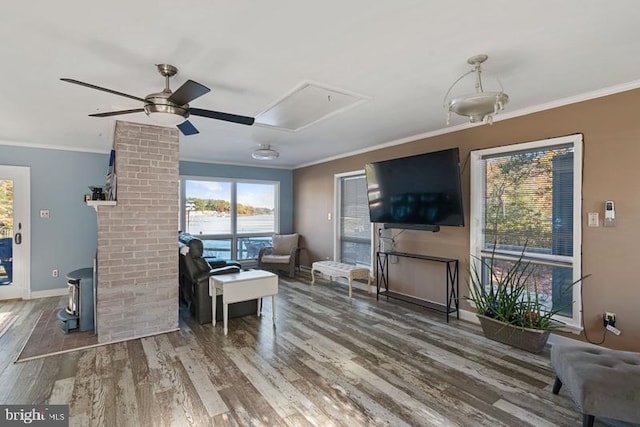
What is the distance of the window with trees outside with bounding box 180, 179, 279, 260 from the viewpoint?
6.52 meters

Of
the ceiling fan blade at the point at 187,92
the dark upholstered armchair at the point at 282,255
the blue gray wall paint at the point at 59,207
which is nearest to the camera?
the ceiling fan blade at the point at 187,92

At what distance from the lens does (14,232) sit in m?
4.86

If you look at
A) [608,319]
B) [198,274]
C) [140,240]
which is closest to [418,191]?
[608,319]

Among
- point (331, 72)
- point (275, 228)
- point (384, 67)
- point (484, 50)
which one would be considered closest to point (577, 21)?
point (484, 50)

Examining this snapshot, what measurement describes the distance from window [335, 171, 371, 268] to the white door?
16.6 ft

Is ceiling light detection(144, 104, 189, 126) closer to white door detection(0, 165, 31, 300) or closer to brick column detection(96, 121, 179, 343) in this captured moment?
brick column detection(96, 121, 179, 343)

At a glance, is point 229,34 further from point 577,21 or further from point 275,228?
point 275,228

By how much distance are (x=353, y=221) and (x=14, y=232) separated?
5427 millimetres

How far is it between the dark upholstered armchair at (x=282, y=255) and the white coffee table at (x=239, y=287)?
2.47 meters

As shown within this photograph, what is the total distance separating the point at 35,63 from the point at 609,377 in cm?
435

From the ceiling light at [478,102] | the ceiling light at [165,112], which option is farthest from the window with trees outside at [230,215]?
the ceiling light at [478,102]

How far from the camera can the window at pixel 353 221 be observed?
225 inches

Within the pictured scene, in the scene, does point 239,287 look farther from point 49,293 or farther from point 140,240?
point 49,293

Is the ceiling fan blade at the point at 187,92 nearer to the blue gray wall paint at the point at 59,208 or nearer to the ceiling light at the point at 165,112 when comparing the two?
the ceiling light at the point at 165,112
